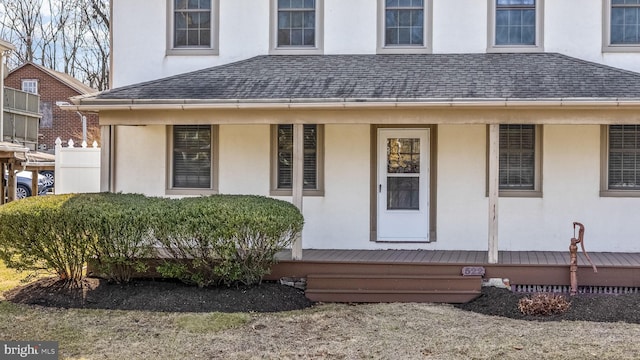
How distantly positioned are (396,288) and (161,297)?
3.17 m

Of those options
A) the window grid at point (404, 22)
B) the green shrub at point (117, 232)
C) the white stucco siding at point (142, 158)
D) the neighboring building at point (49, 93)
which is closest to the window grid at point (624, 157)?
the window grid at point (404, 22)

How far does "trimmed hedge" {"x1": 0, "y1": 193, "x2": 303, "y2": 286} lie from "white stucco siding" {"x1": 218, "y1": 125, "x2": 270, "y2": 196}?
1823 mm

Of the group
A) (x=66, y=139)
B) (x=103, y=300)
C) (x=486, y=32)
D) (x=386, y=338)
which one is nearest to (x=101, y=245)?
(x=103, y=300)

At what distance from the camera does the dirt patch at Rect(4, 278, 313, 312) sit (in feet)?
26.6

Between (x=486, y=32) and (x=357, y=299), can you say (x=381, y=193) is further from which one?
(x=486, y=32)

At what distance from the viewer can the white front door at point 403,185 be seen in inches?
404

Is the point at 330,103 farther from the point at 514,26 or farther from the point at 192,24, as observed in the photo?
the point at 514,26

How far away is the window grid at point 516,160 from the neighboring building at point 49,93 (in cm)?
2563

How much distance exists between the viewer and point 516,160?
10133 mm

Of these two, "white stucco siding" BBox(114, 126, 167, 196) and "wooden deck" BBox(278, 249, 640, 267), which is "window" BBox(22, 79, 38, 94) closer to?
"white stucco siding" BBox(114, 126, 167, 196)

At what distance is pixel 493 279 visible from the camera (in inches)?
344

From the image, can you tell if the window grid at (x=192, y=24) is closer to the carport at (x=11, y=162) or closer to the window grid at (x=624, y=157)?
the window grid at (x=624, y=157)

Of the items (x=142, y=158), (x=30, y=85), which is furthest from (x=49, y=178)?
(x=142, y=158)

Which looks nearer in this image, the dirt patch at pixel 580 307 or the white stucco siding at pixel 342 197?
the dirt patch at pixel 580 307
